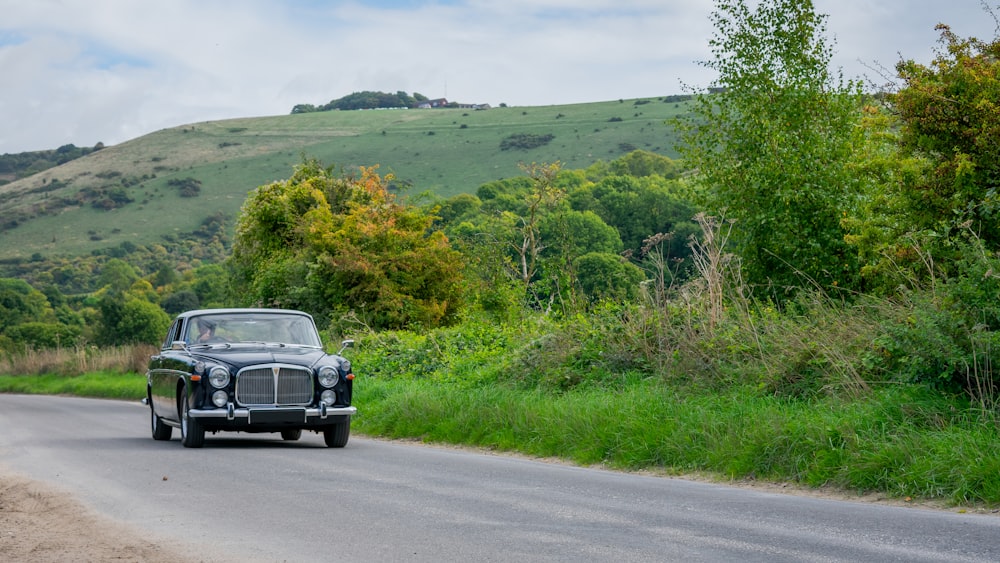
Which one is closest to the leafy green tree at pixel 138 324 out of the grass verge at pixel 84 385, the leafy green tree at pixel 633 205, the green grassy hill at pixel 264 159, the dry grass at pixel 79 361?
the leafy green tree at pixel 633 205

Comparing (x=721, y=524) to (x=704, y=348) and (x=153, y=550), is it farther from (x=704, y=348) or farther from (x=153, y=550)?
(x=704, y=348)

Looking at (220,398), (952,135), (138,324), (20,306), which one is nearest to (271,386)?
(220,398)

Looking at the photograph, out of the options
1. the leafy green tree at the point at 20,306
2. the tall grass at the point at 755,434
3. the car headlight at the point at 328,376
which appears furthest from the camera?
the leafy green tree at the point at 20,306

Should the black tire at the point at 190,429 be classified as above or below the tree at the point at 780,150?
below

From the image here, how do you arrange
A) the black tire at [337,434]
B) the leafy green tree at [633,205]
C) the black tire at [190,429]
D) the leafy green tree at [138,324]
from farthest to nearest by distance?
1. the leafy green tree at [138,324]
2. the leafy green tree at [633,205]
3. the black tire at [337,434]
4. the black tire at [190,429]

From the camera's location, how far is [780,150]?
2091 cm

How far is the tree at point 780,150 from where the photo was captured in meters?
20.6

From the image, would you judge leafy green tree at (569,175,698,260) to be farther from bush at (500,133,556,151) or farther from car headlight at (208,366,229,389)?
car headlight at (208,366,229,389)

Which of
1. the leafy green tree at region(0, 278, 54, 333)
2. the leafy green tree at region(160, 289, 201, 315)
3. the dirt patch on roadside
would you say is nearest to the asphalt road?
the dirt patch on roadside

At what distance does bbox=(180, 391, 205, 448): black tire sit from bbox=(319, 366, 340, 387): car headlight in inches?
67.3

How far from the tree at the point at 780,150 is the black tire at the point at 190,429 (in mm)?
10320

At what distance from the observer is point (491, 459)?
13781 millimetres

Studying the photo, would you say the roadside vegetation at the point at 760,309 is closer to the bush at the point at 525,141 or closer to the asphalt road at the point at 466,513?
the asphalt road at the point at 466,513

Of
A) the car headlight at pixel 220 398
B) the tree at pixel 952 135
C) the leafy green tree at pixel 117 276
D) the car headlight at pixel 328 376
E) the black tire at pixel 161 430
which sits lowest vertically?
the leafy green tree at pixel 117 276
